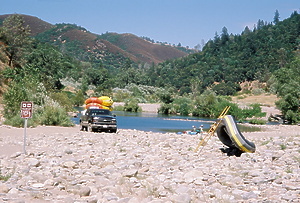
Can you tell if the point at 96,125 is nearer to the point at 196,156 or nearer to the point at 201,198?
the point at 196,156

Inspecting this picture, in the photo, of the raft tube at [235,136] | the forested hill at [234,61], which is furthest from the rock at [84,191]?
the forested hill at [234,61]

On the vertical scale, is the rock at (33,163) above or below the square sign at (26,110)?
below

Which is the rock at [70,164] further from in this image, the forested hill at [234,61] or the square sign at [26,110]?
the forested hill at [234,61]

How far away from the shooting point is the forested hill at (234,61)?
411ft

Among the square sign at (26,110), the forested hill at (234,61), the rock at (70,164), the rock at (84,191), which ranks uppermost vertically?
the forested hill at (234,61)

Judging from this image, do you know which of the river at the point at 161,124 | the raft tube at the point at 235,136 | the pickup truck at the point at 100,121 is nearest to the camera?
the raft tube at the point at 235,136

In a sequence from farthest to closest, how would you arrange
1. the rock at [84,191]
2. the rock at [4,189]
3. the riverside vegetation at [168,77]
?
the riverside vegetation at [168,77] → the rock at [84,191] → the rock at [4,189]

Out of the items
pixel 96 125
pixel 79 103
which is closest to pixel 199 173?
pixel 96 125

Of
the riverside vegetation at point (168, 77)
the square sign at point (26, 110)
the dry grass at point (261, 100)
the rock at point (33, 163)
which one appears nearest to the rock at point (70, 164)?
the rock at point (33, 163)

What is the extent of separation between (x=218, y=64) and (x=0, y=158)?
447ft

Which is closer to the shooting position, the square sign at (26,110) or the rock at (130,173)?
the rock at (130,173)

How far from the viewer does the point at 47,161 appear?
13.4 meters

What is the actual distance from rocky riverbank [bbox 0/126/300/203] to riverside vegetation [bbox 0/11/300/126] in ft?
49.5

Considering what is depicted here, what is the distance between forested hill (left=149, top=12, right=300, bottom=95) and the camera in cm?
12512
